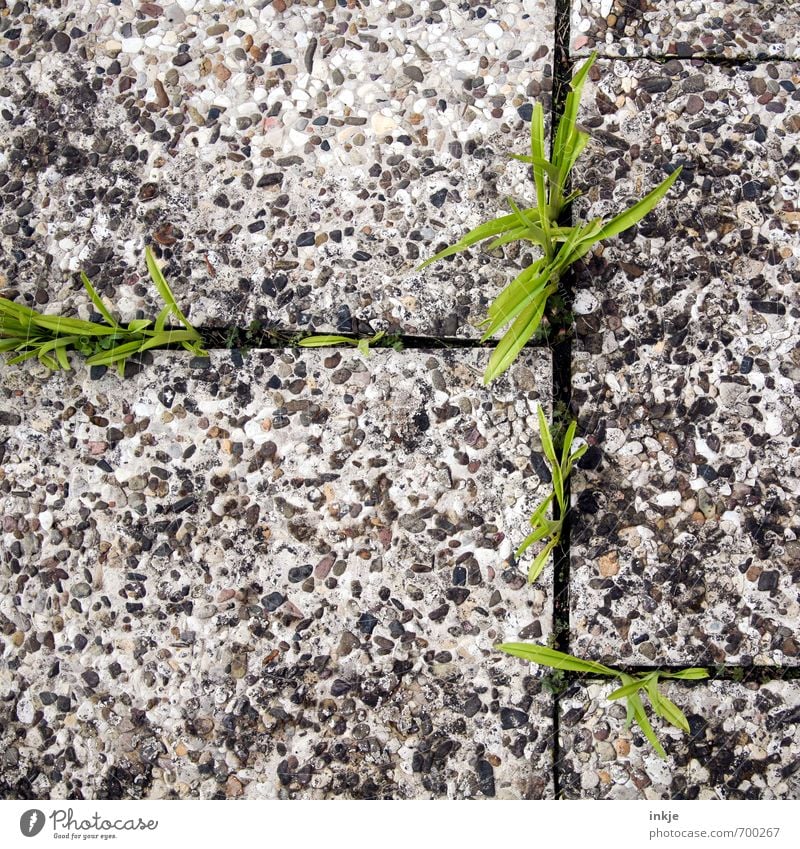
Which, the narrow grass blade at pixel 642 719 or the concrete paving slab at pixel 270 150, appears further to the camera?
the concrete paving slab at pixel 270 150

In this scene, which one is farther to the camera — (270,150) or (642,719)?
(270,150)

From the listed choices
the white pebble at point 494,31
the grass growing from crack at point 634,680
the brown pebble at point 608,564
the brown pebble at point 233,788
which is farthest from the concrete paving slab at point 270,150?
the brown pebble at point 233,788

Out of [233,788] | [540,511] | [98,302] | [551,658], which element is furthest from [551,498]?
[98,302]

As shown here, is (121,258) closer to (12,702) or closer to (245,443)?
(245,443)
